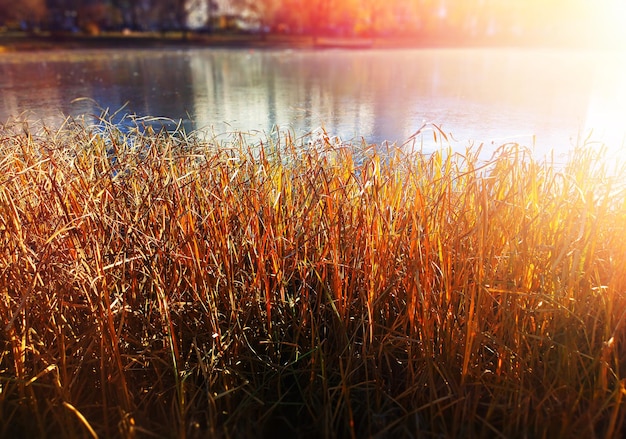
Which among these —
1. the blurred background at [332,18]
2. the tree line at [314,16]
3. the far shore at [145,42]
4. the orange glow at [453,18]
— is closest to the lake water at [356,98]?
the far shore at [145,42]

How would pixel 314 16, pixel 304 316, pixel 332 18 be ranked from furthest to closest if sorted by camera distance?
pixel 332 18 < pixel 314 16 < pixel 304 316

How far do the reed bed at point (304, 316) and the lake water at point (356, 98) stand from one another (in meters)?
0.78

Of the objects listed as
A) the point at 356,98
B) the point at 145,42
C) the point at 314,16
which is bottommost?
the point at 356,98

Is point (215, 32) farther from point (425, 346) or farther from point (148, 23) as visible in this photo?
point (425, 346)

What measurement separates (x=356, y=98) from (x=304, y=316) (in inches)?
205

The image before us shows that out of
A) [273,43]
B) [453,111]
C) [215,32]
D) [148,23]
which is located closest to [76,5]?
[148,23]

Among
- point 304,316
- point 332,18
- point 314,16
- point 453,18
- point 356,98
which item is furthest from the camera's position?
point 453,18

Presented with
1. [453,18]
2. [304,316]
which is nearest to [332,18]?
[453,18]

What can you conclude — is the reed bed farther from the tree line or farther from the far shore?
the tree line

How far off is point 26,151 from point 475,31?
32.9m

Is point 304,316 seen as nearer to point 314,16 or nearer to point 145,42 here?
point 145,42

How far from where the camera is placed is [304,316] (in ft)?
5.55

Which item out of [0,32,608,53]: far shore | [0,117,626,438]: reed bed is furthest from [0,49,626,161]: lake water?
[0,32,608,53]: far shore

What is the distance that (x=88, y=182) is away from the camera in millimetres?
1834
